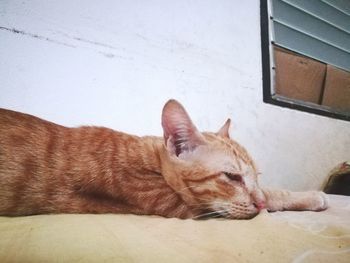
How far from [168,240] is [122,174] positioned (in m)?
0.38

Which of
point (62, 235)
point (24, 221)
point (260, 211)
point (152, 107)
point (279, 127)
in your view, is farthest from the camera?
point (279, 127)

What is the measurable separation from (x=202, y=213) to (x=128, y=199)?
26 cm

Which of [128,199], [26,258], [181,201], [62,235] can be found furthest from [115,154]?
[26,258]

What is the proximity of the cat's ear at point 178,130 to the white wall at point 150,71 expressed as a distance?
0.42 metres

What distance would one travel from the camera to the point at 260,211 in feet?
2.91

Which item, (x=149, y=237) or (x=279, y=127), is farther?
(x=279, y=127)

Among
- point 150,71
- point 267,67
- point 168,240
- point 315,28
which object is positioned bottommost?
point 168,240

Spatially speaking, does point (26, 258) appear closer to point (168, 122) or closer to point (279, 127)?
point (168, 122)

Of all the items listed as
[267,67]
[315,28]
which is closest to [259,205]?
[267,67]

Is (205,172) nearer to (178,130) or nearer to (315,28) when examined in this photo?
(178,130)

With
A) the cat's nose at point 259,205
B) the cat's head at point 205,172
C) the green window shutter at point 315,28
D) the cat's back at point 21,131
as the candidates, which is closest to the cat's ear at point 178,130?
the cat's head at point 205,172

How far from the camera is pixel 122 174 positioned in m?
0.95

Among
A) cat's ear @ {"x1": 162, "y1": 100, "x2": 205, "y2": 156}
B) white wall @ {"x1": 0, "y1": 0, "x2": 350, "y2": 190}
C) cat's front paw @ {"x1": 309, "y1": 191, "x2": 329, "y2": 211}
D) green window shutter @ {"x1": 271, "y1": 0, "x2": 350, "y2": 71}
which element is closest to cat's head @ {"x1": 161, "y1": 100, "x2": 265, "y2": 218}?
cat's ear @ {"x1": 162, "y1": 100, "x2": 205, "y2": 156}

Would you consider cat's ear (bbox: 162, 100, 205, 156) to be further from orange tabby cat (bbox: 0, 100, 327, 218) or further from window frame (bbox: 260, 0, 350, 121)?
window frame (bbox: 260, 0, 350, 121)
